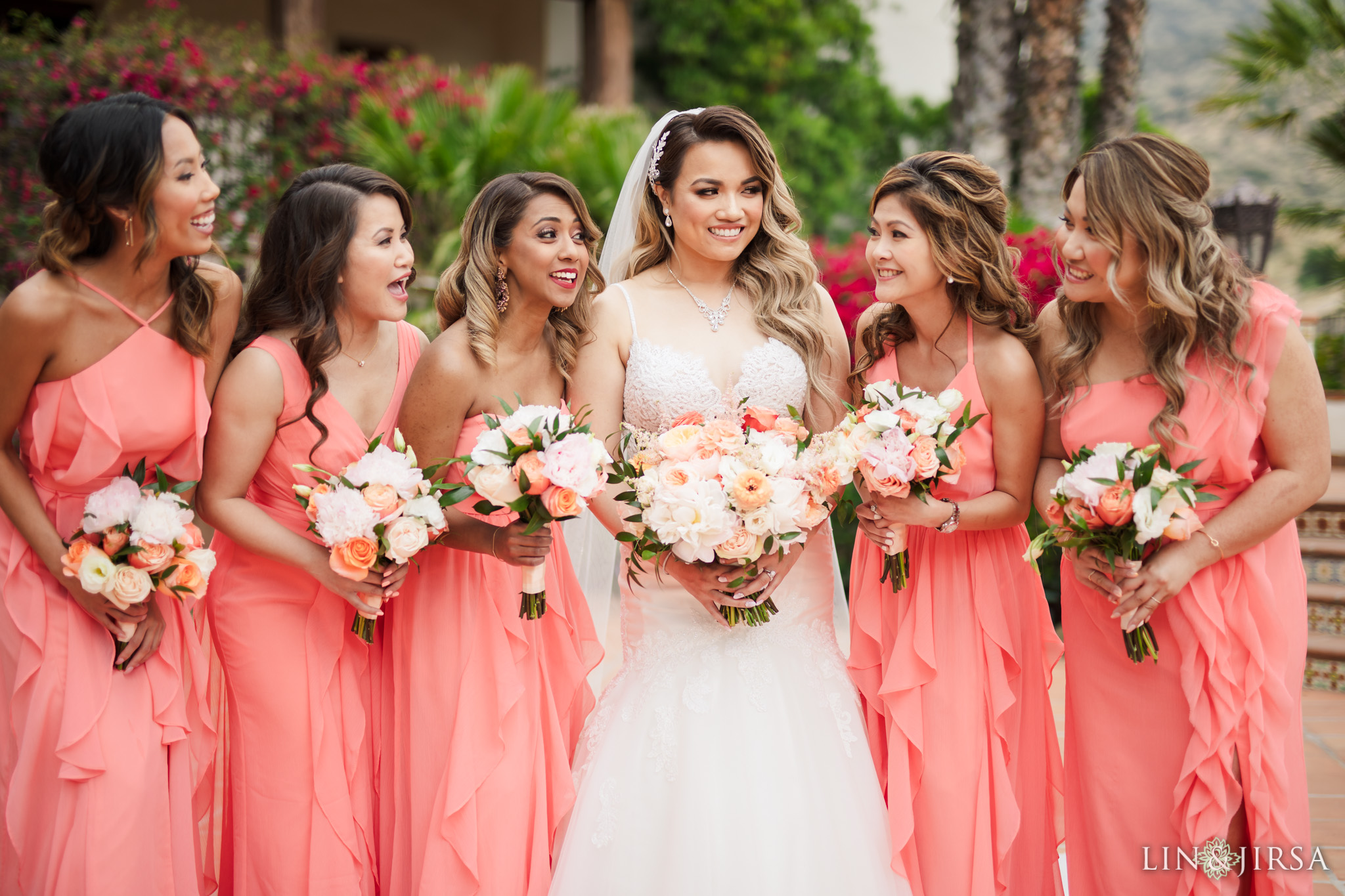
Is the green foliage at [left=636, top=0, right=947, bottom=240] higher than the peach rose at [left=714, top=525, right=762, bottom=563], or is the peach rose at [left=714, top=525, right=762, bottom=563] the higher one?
the green foliage at [left=636, top=0, right=947, bottom=240]

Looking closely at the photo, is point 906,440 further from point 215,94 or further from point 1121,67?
point 1121,67

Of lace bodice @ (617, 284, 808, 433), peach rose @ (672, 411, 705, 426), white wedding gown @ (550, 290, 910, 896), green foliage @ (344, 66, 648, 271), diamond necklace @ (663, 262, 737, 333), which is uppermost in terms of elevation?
green foliage @ (344, 66, 648, 271)

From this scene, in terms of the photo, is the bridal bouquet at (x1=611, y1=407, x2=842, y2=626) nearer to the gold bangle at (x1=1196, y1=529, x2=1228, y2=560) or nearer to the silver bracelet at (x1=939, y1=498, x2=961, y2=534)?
the silver bracelet at (x1=939, y1=498, x2=961, y2=534)

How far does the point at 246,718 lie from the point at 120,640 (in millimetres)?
449

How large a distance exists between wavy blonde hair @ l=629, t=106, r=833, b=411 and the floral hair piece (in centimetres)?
1

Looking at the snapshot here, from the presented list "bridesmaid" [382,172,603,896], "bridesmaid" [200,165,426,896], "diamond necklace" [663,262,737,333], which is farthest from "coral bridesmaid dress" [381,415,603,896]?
"diamond necklace" [663,262,737,333]

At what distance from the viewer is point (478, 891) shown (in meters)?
3.20

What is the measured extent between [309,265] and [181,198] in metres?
0.42

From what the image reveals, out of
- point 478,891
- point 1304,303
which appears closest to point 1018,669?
point 478,891

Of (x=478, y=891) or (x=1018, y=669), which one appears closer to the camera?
(x=478, y=891)

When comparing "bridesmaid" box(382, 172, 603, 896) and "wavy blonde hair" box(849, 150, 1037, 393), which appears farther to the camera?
"wavy blonde hair" box(849, 150, 1037, 393)

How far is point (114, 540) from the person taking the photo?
297cm

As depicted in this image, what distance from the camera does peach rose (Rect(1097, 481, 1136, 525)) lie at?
9.57ft

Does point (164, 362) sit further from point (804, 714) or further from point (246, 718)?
point (804, 714)
